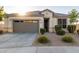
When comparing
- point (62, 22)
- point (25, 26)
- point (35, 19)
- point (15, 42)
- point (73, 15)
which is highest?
point (73, 15)

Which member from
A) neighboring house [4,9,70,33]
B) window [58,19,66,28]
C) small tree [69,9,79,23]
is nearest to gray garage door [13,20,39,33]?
neighboring house [4,9,70,33]

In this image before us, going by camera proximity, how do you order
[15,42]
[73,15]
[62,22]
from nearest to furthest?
[15,42], [73,15], [62,22]

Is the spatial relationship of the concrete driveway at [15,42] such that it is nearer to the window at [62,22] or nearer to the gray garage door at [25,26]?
the gray garage door at [25,26]

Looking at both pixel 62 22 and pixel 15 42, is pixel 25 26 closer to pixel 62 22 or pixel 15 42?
pixel 62 22

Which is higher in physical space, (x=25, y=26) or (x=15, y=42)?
(x=15, y=42)

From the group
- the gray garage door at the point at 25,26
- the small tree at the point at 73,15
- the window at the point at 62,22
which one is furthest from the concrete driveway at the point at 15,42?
the window at the point at 62,22

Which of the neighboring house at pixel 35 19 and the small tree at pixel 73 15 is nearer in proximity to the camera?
the small tree at pixel 73 15

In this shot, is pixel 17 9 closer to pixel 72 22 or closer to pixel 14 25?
pixel 14 25

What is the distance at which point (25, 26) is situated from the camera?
113ft

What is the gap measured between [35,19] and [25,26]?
7.68ft

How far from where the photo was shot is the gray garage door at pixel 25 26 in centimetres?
3441

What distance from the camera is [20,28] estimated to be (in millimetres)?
34344

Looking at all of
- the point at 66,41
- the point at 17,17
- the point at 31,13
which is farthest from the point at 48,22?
the point at 66,41

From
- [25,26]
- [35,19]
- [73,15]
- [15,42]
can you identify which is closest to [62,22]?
[73,15]
